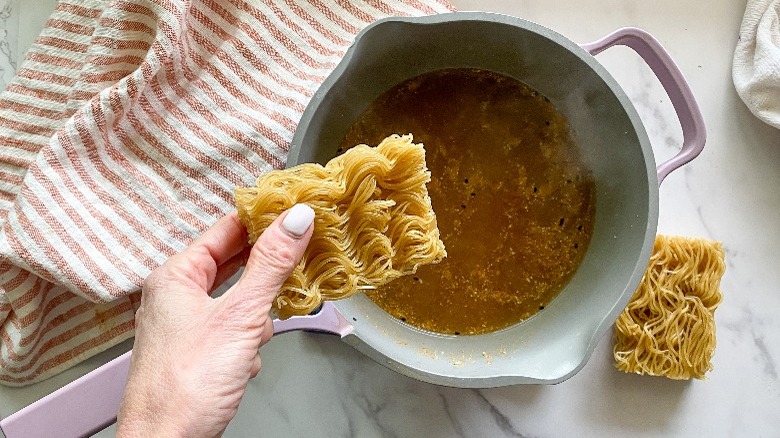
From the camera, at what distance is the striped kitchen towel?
1076mm

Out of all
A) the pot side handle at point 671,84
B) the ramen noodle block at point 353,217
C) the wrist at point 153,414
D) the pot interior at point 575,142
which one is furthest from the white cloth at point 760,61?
the wrist at point 153,414

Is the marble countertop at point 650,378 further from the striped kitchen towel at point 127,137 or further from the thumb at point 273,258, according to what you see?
the thumb at point 273,258

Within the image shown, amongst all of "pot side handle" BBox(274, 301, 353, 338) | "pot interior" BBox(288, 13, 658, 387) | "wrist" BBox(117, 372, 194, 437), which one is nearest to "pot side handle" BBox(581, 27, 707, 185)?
"pot interior" BBox(288, 13, 658, 387)

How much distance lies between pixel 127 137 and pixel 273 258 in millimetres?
498

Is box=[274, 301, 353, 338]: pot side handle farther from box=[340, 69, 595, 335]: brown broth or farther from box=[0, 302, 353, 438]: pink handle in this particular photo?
box=[340, 69, 595, 335]: brown broth

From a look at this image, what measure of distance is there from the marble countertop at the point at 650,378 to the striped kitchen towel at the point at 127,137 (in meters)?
0.16

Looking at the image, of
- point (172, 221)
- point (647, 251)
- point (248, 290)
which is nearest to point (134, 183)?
point (172, 221)

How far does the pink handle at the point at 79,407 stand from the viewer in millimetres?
956

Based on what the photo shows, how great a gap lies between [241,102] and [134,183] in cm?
21

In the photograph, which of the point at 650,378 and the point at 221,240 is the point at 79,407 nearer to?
the point at 221,240

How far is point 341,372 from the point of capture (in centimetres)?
121

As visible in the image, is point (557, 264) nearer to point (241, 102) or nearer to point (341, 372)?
point (341, 372)

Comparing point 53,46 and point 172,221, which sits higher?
point 53,46

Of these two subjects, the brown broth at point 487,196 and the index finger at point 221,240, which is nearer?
the index finger at point 221,240
